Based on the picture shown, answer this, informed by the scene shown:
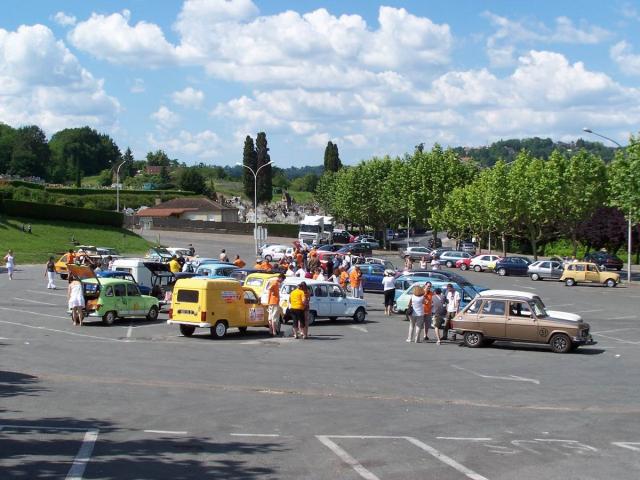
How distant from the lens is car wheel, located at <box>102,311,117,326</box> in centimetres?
2856

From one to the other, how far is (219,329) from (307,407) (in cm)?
1088

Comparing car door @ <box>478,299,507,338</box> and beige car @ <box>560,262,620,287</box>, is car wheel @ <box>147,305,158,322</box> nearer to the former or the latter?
car door @ <box>478,299,507,338</box>

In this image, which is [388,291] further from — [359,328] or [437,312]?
[437,312]

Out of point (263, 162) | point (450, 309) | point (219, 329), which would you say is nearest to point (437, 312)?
point (450, 309)

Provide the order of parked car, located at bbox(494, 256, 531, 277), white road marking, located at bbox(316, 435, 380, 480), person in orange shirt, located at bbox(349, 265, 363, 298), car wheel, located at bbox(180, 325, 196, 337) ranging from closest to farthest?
white road marking, located at bbox(316, 435, 380, 480)
car wheel, located at bbox(180, 325, 196, 337)
person in orange shirt, located at bbox(349, 265, 363, 298)
parked car, located at bbox(494, 256, 531, 277)

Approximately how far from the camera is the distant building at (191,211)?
412 feet

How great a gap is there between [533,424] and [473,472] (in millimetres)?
3967

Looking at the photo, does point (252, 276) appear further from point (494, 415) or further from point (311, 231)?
point (311, 231)

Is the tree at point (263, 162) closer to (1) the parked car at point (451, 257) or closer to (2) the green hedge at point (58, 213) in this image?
(2) the green hedge at point (58, 213)

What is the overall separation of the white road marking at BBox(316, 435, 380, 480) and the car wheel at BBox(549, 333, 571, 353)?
507 inches

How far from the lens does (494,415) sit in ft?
49.1

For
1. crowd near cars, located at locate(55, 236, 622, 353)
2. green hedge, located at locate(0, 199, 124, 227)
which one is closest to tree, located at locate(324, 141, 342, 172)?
green hedge, located at locate(0, 199, 124, 227)

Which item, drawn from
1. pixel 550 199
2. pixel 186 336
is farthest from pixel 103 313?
pixel 550 199

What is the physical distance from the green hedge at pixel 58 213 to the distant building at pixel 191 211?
3642 cm
